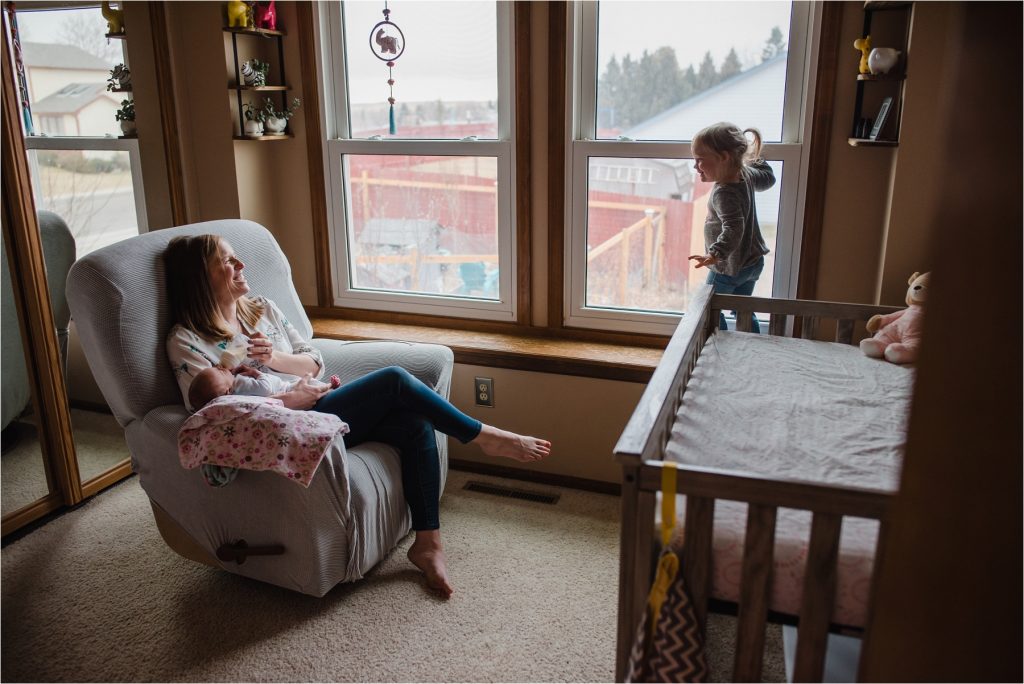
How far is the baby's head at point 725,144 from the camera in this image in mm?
2461

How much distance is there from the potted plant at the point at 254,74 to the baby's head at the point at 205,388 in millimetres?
1409

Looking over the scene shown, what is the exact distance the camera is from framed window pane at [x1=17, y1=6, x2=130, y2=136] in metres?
2.55

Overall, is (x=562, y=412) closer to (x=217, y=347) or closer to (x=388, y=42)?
(x=217, y=347)

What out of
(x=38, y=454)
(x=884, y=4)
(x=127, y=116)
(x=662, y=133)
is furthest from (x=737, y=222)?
(x=38, y=454)

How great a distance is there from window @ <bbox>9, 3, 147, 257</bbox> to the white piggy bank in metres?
2.53

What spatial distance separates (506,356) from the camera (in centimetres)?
289

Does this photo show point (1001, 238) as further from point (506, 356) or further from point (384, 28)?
point (384, 28)

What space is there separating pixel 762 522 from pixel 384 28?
7.93 ft

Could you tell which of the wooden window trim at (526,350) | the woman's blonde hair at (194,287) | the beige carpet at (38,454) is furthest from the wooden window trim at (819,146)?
the beige carpet at (38,454)

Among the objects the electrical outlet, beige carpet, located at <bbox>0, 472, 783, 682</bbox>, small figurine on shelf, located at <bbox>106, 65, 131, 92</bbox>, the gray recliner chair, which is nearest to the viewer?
beige carpet, located at <bbox>0, 472, 783, 682</bbox>

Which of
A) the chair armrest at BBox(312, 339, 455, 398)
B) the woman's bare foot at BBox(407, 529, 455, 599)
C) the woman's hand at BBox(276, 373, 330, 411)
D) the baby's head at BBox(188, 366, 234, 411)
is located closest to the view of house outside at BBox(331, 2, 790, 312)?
the chair armrest at BBox(312, 339, 455, 398)

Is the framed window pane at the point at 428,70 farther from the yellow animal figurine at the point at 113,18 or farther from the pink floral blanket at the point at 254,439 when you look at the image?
the pink floral blanket at the point at 254,439

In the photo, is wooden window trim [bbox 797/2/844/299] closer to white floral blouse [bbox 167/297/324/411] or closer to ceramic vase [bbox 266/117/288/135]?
white floral blouse [bbox 167/297/324/411]

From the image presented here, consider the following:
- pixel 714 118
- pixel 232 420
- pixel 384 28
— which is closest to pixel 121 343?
pixel 232 420
